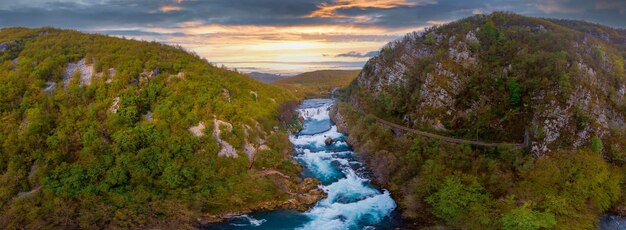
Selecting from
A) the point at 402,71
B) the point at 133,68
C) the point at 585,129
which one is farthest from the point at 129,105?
the point at 585,129

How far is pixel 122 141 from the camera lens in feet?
197

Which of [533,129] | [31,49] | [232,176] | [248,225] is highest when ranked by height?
[31,49]

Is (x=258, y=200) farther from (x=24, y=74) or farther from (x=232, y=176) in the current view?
(x=24, y=74)

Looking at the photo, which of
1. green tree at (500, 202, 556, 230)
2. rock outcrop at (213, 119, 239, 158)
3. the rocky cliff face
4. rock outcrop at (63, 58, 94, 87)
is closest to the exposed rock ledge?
rock outcrop at (213, 119, 239, 158)

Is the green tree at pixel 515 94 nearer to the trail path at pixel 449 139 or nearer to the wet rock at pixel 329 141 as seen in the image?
the trail path at pixel 449 139

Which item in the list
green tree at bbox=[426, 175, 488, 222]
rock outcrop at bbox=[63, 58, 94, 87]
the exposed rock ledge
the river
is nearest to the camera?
green tree at bbox=[426, 175, 488, 222]

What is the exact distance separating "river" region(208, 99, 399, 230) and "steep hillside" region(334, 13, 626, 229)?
3.53 meters

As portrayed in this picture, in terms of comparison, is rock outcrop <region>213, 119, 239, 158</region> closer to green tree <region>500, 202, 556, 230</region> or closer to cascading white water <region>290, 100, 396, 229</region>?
cascading white water <region>290, 100, 396, 229</region>

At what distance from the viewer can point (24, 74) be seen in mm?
67375

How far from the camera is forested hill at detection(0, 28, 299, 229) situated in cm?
5284

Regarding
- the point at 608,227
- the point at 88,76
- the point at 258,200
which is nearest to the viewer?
the point at 608,227

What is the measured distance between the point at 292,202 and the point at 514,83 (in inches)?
1853

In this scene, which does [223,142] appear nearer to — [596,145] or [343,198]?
[343,198]

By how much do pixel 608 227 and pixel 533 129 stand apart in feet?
61.4
